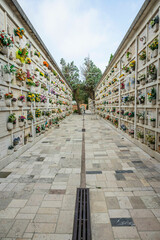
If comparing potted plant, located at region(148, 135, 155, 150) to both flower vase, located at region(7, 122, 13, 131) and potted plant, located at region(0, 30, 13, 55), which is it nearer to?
flower vase, located at region(7, 122, 13, 131)

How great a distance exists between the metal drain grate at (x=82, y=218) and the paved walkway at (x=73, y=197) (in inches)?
3.2

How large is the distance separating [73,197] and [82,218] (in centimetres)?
56

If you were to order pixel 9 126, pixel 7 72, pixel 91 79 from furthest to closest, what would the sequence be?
pixel 91 79 → pixel 9 126 → pixel 7 72

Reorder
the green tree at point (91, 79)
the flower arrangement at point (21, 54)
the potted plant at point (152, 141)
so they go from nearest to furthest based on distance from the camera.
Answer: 1. the potted plant at point (152, 141)
2. the flower arrangement at point (21, 54)
3. the green tree at point (91, 79)

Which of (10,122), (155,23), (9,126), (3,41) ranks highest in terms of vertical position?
(155,23)

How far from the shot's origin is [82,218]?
2314 millimetres

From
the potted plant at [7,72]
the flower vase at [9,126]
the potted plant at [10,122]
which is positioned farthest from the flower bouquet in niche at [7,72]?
the flower vase at [9,126]

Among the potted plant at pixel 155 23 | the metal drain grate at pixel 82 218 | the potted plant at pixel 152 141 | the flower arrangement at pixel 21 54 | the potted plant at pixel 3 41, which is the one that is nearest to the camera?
the metal drain grate at pixel 82 218

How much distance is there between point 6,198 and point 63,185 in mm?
1181

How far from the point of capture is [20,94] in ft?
18.6

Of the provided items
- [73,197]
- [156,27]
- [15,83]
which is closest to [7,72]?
[15,83]

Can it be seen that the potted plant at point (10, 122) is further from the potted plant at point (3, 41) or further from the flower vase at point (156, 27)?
the flower vase at point (156, 27)

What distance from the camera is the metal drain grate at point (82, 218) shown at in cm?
201

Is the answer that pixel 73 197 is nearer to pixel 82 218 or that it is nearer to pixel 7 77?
pixel 82 218
